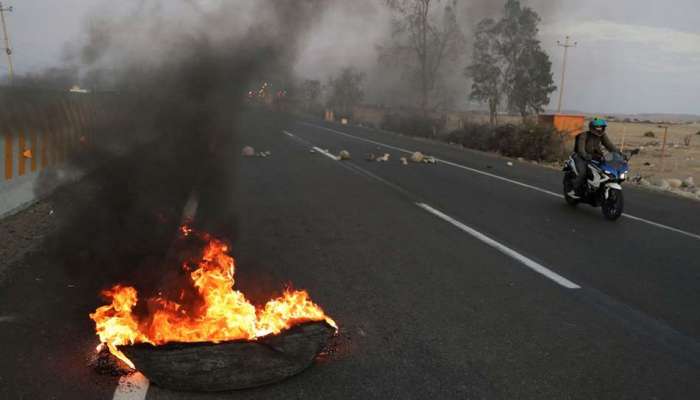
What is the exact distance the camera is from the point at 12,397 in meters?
3.07

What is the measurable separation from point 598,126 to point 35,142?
31.6ft

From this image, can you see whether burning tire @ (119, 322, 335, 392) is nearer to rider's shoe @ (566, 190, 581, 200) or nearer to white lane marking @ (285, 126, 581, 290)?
white lane marking @ (285, 126, 581, 290)

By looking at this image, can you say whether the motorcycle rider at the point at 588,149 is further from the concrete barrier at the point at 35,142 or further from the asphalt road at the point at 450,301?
the concrete barrier at the point at 35,142

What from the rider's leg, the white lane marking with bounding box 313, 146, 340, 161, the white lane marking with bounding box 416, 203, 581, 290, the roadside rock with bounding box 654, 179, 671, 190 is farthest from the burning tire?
the roadside rock with bounding box 654, 179, 671, 190

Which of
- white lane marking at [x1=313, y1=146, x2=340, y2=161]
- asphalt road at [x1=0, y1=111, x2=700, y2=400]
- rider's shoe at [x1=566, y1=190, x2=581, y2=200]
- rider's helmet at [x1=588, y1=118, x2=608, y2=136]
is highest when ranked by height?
rider's helmet at [x1=588, y1=118, x2=608, y2=136]

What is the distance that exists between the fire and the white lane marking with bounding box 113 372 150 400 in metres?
0.10

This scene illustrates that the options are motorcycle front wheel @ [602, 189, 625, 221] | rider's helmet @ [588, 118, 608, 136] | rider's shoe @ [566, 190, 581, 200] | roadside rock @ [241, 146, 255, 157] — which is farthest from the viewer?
roadside rock @ [241, 146, 255, 157]

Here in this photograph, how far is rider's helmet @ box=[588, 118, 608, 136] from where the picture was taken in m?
9.24

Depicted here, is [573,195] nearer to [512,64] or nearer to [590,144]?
[590,144]

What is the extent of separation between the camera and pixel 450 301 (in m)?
4.78

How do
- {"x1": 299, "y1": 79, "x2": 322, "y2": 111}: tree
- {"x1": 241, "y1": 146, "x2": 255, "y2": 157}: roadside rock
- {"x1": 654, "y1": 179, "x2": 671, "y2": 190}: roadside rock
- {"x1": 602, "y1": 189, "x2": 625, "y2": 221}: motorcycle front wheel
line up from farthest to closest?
{"x1": 241, "y1": 146, "x2": 255, "y2": 157}: roadside rock
{"x1": 654, "y1": 179, "x2": 671, "y2": 190}: roadside rock
{"x1": 299, "y1": 79, "x2": 322, "y2": 111}: tree
{"x1": 602, "y1": 189, "x2": 625, "y2": 221}: motorcycle front wheel

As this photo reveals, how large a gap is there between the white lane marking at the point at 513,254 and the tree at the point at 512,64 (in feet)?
154

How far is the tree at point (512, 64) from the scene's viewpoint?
53.2 metres

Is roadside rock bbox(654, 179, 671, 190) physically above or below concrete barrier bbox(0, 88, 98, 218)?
below
